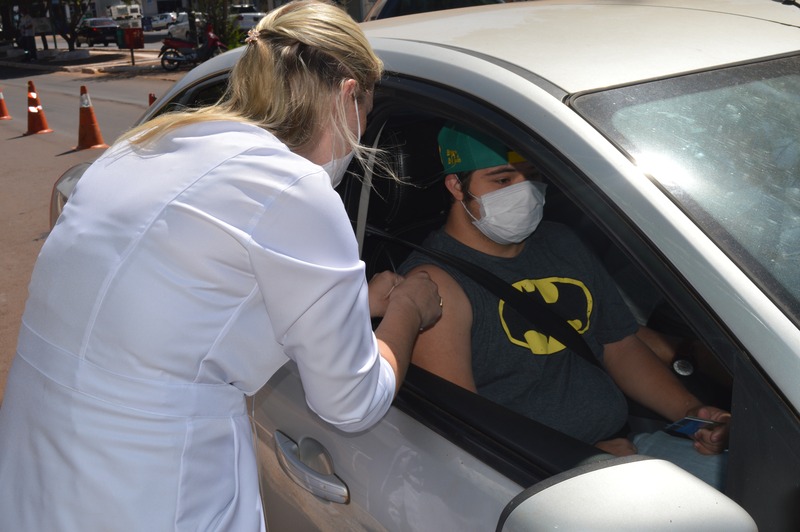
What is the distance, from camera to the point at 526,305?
82.4 inches

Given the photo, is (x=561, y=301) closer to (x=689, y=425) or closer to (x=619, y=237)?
(x=689, y=425)

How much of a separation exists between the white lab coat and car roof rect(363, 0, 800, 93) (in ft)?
1.79

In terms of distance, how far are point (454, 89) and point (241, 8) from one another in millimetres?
36821

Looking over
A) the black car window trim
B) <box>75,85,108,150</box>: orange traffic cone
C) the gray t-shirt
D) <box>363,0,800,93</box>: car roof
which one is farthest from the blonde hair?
<box>75,85,108,150</box>: orange traffic cone

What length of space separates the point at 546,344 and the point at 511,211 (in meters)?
0.36

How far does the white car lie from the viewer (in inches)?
46.4

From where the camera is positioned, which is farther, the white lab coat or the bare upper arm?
the bare upper arm

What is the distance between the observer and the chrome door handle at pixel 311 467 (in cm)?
168

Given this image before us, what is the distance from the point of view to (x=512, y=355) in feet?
6.86

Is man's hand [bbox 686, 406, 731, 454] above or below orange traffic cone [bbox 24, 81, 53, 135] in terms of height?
above

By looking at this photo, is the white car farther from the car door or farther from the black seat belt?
the black seat belt

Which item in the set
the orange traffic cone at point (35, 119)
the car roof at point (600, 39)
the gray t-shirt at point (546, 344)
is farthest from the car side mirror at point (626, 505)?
the orange traffic cone at point (35, 119)

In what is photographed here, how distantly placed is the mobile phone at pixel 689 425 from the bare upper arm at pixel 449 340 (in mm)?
489

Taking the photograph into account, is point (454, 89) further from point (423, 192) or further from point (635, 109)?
point (423, 192)
